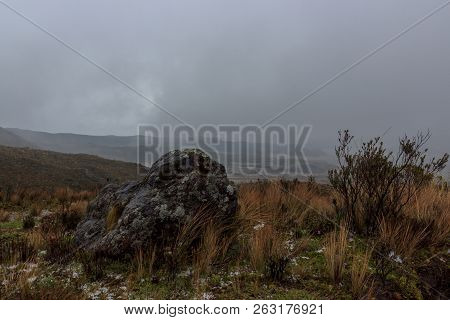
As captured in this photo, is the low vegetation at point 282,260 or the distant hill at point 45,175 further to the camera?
the distant hill at point 45,175

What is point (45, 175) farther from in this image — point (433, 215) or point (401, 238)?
point (401, 238)

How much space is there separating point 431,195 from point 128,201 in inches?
250

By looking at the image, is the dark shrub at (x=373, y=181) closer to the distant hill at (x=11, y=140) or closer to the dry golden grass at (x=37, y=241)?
the dry golden grass at (x=37, y=241)

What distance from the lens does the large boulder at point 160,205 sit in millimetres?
4688

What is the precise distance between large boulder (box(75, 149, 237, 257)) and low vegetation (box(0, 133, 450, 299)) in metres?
0.17

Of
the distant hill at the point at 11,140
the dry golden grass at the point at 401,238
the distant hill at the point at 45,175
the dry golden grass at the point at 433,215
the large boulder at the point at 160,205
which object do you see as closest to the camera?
the dry golden grass at the point at 401,238

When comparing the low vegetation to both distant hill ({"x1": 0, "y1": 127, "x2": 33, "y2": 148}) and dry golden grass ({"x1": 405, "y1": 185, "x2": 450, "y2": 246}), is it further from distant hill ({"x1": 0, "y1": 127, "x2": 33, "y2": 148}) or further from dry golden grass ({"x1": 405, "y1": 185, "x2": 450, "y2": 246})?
distant hill ({"x1": 0, "y1": 127, "x2": 33, "y2": 148})

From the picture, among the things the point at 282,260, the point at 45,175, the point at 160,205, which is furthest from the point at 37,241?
the point at 45,175

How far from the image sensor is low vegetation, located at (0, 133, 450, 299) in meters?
3.70

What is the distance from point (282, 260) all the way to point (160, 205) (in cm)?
187

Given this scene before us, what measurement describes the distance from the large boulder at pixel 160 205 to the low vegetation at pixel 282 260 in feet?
0.56

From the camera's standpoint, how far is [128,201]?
5367mm

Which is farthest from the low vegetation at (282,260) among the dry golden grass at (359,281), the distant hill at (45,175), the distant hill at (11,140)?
the distant hill at (11,140)

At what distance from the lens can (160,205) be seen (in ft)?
15.9
